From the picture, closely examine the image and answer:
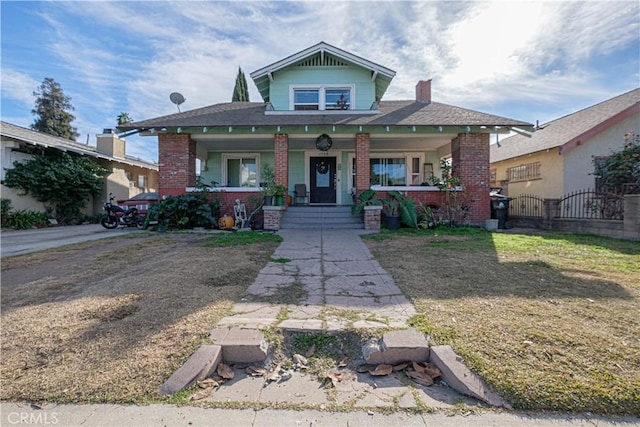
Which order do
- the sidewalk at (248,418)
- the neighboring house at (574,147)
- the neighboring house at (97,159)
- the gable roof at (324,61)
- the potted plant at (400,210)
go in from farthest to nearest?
1. the neighboring house at (97,159)
2. the neighboring house at (574,147)
3. the gable roof at (324,61)
4. the potted plant at (400,210)
5. the sidewalk at (248,418)

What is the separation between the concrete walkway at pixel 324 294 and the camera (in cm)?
285

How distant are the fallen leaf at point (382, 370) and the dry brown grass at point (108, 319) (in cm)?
141

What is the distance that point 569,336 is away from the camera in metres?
2.47

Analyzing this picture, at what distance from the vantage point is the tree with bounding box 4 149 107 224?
13000mm

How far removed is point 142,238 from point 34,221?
8861 mm

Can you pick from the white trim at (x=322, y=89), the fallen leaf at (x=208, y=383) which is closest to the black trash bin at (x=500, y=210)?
the white trim at (x=322, y=89)

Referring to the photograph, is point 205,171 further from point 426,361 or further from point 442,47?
point 426,361

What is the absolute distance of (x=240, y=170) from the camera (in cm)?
1442

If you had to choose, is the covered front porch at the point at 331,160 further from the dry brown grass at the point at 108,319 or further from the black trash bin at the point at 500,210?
the dry brown grass at the point at 108,319

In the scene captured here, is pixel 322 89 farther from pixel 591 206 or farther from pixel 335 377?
pixel 335 377

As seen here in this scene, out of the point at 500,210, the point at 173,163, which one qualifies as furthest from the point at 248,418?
the point at 500,210

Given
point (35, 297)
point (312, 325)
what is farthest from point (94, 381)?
point (35, 297)

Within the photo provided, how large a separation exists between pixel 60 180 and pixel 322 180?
12016mm

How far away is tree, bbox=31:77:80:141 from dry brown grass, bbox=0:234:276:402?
39.5 metres
